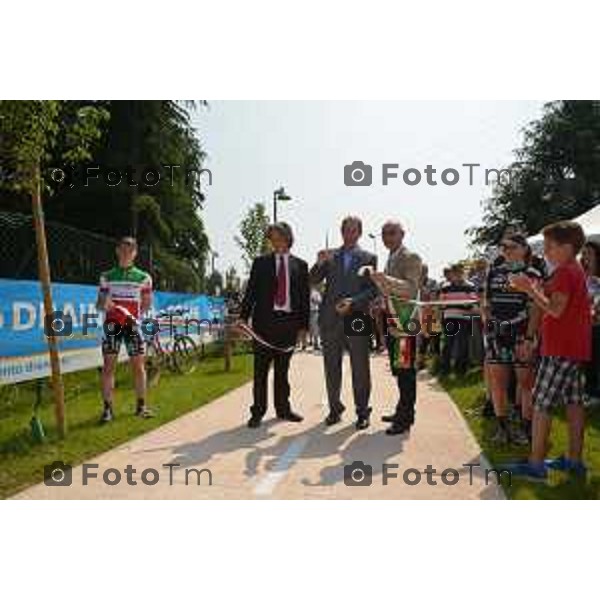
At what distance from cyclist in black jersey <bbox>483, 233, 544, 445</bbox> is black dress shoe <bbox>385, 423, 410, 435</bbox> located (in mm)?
926

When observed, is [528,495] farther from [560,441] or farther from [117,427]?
[117,427]

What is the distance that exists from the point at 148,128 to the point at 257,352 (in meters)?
22.0

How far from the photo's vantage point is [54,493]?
218 inches

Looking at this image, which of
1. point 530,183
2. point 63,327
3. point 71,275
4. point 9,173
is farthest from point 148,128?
point 530,183

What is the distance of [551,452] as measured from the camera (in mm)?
7141

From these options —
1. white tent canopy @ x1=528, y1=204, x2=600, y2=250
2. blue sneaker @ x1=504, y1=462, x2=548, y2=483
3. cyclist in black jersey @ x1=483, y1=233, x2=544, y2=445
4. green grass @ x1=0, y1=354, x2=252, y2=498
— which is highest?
white tent canopy @ x1=528, y1=204, x2=600, y2=250

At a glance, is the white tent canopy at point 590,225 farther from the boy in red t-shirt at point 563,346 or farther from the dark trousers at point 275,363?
the boy in red t-shirt at point 563,346

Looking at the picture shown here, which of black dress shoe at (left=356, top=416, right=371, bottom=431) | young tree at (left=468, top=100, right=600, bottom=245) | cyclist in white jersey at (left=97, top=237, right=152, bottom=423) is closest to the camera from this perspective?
black dress shoe at (left=356, top=416, right=371, bottom=431)

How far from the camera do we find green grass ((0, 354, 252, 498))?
6.65 meters

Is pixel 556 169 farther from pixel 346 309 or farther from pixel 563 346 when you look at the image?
pixel 563 346

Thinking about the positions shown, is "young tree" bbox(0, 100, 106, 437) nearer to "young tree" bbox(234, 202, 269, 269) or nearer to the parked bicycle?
the parked bicycle

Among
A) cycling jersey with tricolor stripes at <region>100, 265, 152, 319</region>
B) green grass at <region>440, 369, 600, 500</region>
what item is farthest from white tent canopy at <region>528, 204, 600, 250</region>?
cycling jersey with tricolor stripes at <region>100, 265, 152, 319</region>

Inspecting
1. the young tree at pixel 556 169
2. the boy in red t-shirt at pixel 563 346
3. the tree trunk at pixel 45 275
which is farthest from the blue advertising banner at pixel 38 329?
the young tree at pixel 556 169

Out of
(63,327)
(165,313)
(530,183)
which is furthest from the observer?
(530,183)
